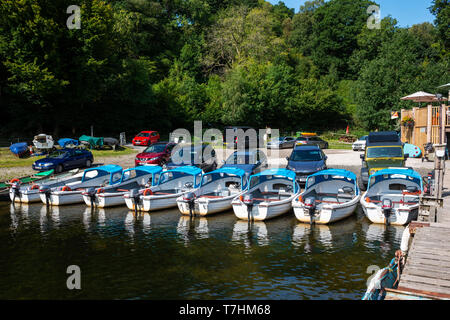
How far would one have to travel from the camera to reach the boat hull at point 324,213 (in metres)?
16.1

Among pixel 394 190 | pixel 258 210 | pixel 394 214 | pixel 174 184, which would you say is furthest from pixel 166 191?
pixel 394 190

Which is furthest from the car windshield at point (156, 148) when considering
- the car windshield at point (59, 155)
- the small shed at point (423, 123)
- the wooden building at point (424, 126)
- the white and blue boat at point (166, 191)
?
the wooden building at point (424, 126)

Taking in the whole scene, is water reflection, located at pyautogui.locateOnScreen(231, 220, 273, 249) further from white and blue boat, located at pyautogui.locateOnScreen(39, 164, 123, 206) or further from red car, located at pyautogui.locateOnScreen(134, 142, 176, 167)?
red car, located at pyautogui.locateOnScreen(134, 142, 176, 167)

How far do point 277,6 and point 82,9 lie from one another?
86.8 m

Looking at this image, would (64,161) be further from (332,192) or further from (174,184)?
(332,192)

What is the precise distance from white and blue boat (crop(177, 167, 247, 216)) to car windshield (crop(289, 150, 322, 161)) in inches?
201

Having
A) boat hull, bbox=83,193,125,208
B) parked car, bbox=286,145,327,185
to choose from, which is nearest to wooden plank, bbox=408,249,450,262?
parked car, bbox=286,145,327,185

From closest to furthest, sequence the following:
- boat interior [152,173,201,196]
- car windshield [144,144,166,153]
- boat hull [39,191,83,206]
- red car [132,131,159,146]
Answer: boat hull [39,191,83,206] < boat interior [152,173,201,196] < car windshield [144,144,166,153] < red car [132,131,159,146]

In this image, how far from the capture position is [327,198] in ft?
60.4

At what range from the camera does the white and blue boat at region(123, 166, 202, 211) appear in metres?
18.6

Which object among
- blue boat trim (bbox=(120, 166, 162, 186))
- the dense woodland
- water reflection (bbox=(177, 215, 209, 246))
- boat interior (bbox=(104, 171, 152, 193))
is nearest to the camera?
water reflection (bbox=(177, 215, 209, 246))

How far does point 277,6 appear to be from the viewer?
115m

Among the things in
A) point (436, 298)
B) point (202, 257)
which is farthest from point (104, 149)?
point (436, 298)
